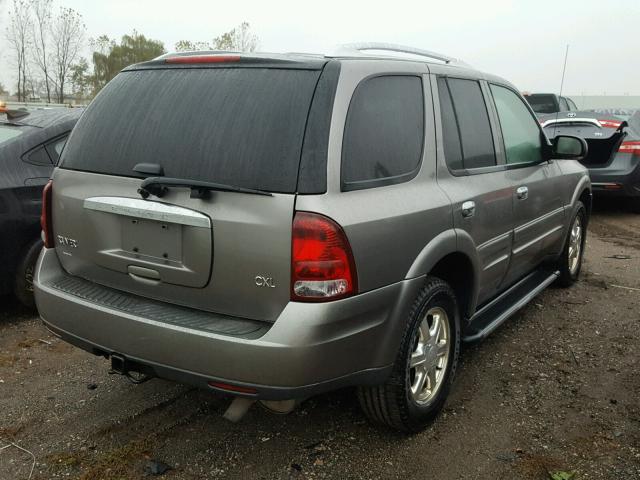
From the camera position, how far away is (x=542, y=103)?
602 inches

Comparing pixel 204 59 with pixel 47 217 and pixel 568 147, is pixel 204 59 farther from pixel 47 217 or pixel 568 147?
pixel 568 147

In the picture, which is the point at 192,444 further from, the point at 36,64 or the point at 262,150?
the point at 36,64

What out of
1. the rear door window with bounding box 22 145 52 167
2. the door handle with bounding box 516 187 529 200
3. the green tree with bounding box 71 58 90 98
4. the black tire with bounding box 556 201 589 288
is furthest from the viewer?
the green tree with bounding box 71 58 90 98

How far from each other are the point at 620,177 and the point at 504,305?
18.3ft

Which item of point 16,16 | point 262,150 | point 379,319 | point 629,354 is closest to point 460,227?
point 379,319

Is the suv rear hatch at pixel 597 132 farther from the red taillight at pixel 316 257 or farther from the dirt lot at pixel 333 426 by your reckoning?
the red taillight at pixel 316 257

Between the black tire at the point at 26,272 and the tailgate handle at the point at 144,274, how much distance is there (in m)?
2.20

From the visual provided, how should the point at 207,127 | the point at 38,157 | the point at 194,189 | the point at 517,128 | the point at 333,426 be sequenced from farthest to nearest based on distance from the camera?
the point at 38,157
the point at 517,128
the point at 333,426
the point at 207,127
the point at 194,189

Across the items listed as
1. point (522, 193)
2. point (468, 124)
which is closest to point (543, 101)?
point (522, 193)

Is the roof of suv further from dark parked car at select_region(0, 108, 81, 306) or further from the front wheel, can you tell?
the front wheel

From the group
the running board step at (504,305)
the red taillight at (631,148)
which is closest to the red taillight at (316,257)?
the running board step at (504,305)

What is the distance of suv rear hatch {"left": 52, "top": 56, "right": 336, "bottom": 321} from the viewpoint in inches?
92.2

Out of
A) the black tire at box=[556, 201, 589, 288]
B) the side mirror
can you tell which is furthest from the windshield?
the side mirror

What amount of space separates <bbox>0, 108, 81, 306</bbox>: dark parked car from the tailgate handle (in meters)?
2.13
